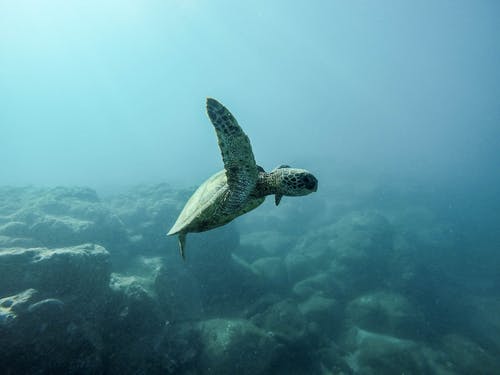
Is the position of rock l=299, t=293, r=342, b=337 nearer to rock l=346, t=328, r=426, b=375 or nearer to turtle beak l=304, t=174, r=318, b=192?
rock l=346, t=328, r=426, b=375

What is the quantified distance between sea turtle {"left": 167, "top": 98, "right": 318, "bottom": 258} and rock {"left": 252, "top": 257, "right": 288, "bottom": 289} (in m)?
10.9

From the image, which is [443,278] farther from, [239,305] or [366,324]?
[239,305]

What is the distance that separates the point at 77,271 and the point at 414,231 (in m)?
27.0

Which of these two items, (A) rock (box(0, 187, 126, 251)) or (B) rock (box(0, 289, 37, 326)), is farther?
(A) rock (box(0, 187, 126, 251))

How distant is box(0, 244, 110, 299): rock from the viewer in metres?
7.72

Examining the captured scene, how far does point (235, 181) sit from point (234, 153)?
0.49m

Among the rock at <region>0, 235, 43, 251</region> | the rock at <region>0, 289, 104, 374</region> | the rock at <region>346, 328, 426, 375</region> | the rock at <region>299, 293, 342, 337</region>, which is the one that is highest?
the rock at <region>0, 235, 43, 251</region>

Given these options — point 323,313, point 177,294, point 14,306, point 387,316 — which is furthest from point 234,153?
point 387,316

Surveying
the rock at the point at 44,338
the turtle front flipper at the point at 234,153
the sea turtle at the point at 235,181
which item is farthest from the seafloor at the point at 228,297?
the turtle front flipper at the point at 234,153

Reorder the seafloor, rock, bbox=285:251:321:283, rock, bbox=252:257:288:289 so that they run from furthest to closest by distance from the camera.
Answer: rock, bbox=285:251:321:283 < rock, bbox=252:257:288:289 < the seafloor

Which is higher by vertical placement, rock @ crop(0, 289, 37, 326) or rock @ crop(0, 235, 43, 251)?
rock @ crop(0, 235, 43, 251)

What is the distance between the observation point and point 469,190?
46625 millimetres

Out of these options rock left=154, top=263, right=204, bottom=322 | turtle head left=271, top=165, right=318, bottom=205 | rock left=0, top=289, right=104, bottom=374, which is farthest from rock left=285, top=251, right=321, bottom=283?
turtle head left=271, top=165, right=318, bottom=205

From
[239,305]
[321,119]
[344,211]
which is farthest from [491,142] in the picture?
[239,305]
